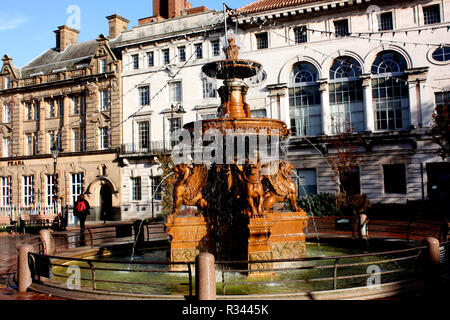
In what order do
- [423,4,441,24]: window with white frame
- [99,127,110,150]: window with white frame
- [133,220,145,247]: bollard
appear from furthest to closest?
[99,127,110,150]: window with white frame → [423,4,441,24]: window with white frame → [133,220,145,247]: bollard

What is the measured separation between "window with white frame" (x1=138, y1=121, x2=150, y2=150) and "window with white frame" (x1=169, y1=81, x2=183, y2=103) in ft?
10.1

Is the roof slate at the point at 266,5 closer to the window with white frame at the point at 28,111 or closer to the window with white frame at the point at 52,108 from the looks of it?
the window with white frame at the point at 52,108

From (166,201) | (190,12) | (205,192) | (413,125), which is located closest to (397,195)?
(413,125)

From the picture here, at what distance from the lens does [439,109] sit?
78.2ft

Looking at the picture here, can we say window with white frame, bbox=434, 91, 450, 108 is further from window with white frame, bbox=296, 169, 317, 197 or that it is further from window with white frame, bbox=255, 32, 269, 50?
window with white frame, bbox=255, 32, 269, 50

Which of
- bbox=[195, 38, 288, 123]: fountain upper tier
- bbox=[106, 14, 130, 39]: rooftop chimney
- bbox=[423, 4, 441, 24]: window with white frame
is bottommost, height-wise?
bbox=[195, 38, 288, 123]: fountain upper tier

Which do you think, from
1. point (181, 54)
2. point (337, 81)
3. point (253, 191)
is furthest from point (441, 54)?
point (253, 191)

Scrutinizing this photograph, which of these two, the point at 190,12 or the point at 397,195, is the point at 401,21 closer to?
the point at 397,195

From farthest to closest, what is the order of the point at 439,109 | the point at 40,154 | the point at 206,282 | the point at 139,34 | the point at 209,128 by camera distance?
the point at 40,154 < the point at 139,34 < the point at 439,109 < the point at 209,128 < the point at 206,282

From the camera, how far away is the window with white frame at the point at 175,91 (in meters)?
35.1

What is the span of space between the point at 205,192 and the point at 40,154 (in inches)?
1333

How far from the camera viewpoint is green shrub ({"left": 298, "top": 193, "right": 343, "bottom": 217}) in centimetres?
2625

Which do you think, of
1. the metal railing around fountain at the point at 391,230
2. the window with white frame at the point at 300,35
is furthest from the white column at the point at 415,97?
the metal railing around fountain at the point at 391,230

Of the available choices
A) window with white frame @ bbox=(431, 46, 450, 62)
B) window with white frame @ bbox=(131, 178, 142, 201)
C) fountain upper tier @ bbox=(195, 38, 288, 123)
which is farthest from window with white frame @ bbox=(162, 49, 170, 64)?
fountain upper tier @ bbox=(195, 38, 288, 123)
